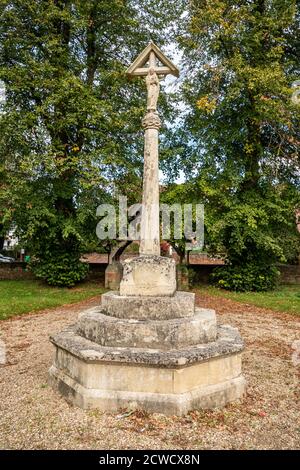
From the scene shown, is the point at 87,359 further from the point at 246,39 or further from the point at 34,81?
the point at 246,39

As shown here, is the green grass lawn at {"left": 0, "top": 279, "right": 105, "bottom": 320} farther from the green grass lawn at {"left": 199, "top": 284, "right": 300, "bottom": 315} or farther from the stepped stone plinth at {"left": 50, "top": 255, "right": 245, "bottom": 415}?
the stepped stone plinth at {"left": 50, "top": 255, "right": 245, "bottom": 415}

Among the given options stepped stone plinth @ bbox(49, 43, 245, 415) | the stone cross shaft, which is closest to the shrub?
stepped stone plinth @ bbox(49, 43, 245, 415)

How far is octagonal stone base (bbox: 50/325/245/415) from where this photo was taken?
4.05 meters

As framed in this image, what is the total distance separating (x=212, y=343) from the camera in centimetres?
473

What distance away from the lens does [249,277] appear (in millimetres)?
15000

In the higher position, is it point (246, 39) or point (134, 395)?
point (246, 39)

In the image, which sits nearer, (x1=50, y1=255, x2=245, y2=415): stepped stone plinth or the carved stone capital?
(x1=50, y1=255, x2=245, y2=415): stepped stone plinth

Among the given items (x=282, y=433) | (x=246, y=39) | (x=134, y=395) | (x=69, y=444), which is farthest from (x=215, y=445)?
(x=246, y=39)

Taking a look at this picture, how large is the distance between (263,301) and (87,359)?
9.73 m

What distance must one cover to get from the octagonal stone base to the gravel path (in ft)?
0.42

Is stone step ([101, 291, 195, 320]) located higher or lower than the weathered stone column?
lower

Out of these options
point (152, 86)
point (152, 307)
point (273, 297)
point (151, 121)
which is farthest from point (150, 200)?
point (273, 297)

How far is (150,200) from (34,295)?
9680 millimetres
